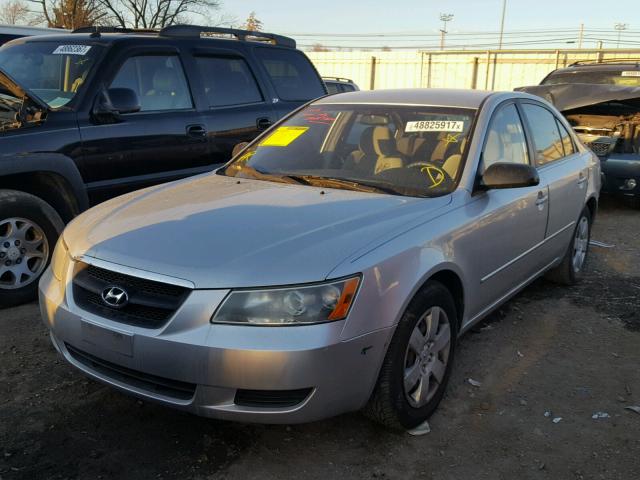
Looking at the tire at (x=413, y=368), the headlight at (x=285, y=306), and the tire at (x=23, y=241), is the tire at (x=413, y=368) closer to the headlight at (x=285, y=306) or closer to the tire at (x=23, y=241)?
the headlight at (x=285, y=306)

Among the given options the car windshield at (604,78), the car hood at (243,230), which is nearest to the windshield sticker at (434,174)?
the car hood at (243,230)

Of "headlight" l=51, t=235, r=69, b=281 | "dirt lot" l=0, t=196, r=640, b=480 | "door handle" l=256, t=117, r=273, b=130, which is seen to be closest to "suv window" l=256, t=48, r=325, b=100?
"door handle" l=256, t=117, r=273, b=130

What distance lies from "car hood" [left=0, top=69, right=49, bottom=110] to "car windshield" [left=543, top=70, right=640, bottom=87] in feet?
24.7

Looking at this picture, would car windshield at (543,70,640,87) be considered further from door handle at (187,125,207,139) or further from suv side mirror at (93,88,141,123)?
suv side mirror at (93,88,141,123)

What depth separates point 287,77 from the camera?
6531 millimetres

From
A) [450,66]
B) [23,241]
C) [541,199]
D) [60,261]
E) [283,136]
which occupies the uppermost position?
[450,66]

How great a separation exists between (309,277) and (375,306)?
1.01 feet

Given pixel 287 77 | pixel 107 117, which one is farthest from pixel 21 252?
pixel 287 77

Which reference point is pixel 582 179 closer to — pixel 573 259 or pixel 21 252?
pixel 573 259

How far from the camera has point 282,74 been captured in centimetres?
648

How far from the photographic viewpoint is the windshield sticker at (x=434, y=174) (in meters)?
3.41

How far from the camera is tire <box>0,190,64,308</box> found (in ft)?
13.8

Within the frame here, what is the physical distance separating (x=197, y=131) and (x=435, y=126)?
2338mm

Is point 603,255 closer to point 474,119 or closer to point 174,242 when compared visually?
point 474,119
